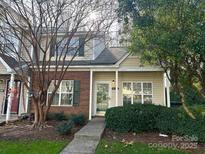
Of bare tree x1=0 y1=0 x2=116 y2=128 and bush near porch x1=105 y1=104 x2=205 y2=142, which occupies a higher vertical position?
bare tree x1=0 y1=0 x2=116 y2=128

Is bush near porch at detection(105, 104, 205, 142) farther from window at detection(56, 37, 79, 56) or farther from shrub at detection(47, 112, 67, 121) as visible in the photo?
shrub at detection(47, 112, 67, 121)

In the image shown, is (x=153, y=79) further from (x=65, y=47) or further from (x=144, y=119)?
(x=65, y=47)

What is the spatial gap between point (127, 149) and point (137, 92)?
763 cm

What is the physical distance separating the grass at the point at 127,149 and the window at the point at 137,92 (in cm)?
683

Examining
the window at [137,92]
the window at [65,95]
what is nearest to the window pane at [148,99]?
the window at [137,92]

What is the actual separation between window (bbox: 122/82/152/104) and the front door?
3.90 ft

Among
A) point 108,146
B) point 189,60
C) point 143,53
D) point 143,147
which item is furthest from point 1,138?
point 189,60

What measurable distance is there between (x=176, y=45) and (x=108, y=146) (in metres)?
4.51

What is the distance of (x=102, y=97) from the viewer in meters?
16.3

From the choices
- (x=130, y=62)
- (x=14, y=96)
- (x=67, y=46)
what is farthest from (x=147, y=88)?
(x=14, y=96)

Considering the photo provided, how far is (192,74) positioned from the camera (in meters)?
9.88

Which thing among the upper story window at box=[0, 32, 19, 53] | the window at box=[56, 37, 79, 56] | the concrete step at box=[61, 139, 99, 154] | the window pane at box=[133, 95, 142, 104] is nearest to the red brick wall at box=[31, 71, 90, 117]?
the window at box=[56, 37, 79, 56]

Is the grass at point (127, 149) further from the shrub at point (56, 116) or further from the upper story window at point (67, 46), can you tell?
the shrub at point (56, 116)

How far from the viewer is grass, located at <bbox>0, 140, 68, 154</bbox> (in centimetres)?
830
